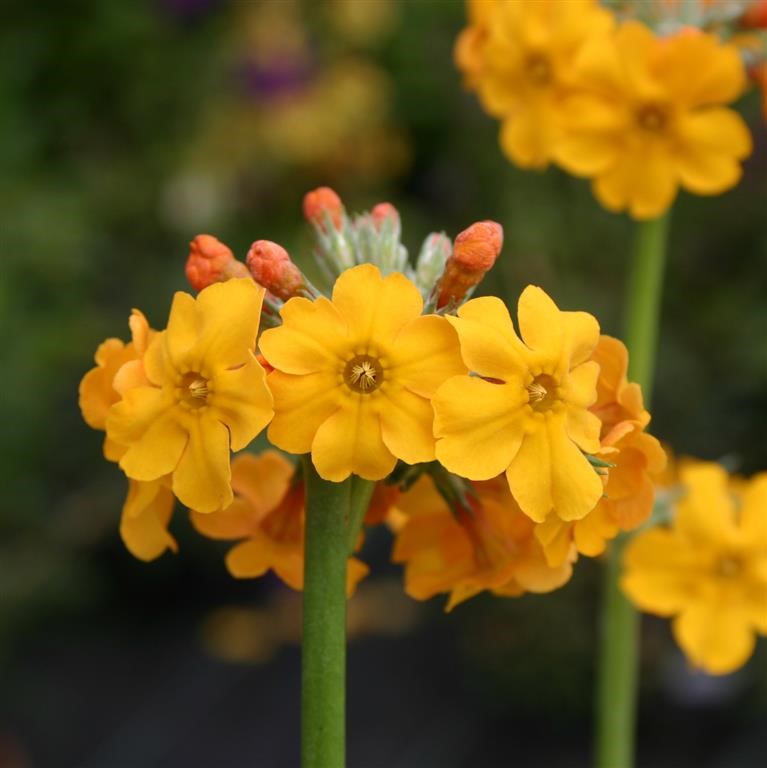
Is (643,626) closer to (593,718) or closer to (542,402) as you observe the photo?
(593,718)

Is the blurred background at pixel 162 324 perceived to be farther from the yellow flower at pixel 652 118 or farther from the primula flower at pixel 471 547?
the primula flower at pixel 471 547

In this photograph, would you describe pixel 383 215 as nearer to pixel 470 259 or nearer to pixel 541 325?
pixel 470 259

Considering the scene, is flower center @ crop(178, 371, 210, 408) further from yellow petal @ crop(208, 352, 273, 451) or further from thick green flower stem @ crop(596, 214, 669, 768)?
thick green flower stem @ crop(596, 214, 669, 768)

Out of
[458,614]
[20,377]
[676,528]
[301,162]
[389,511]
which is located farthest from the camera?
[301,162]

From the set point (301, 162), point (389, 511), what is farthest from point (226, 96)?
point (389, 511)

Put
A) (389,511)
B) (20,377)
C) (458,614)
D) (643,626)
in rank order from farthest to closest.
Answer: (458,614) → (643,626) → (20,377) → (389,511)

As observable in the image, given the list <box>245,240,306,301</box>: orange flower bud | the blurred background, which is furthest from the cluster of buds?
the blurred background

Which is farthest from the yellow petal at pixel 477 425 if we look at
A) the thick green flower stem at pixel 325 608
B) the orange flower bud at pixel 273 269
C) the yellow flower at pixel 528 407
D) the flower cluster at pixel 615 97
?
the flower cluster at pixel 615 97
